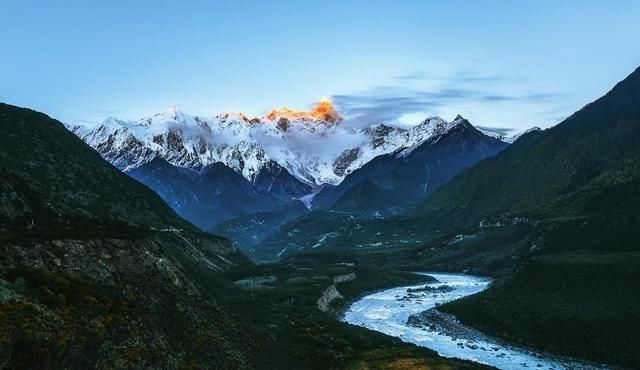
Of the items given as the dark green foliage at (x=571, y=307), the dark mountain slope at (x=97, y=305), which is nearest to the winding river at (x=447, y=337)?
the dark green foliage at (x=571, y=307)

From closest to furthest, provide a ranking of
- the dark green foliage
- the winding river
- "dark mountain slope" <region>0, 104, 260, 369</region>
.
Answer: "dark mountain slope" <region>0, 104, 260, 369</region> < the winding river < the dark green foliage

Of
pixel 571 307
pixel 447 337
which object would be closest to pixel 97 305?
pixel 447 337

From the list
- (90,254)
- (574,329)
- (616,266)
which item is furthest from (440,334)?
(90,254)

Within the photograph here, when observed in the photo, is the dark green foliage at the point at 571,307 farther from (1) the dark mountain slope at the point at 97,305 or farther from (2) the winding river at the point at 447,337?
(1) the dark mountain slope at the point at 97,305

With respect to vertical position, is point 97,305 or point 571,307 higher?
point 97,305

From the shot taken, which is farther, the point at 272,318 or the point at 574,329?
the point at 272,318

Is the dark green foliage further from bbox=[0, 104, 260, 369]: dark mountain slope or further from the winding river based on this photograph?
bbox=[0, 104, 260, 369]: dark mountain slope

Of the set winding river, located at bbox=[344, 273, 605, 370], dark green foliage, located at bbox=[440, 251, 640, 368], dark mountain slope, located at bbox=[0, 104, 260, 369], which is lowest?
winding river, located at bbox=[344, 273, 605, 370]

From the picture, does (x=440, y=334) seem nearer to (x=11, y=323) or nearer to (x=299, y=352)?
(x=299, y=352)

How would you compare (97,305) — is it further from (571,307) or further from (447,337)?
(571,307)

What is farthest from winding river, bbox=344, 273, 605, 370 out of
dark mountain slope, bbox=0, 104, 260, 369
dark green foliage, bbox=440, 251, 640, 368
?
dark mountain slope, bbox=0, 104, 260, 369

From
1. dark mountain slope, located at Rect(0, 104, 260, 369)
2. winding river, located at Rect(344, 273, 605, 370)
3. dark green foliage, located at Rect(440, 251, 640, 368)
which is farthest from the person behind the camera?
dark green foliage, located at Rect(440, 251, 640, 368)
